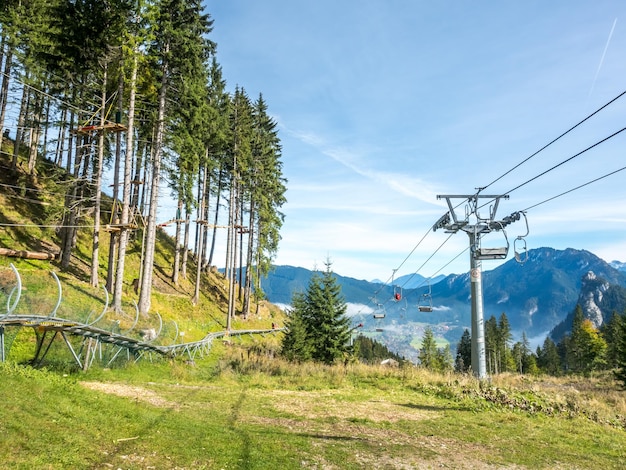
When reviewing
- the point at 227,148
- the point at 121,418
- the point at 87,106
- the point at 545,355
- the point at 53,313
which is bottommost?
Answer: the point at 545,355

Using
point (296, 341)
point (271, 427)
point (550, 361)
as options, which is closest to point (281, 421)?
point (271, 427)

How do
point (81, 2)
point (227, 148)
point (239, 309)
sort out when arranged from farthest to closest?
point (239, 309) < point (227, 148) < point (81, 2)

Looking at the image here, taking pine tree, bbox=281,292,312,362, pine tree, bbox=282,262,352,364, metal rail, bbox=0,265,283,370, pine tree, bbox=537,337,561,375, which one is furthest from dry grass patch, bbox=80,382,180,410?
pine tree, bbox=537,337,561,375

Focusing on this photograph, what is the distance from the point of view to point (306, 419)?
10875mm

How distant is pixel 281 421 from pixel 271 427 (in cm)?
78

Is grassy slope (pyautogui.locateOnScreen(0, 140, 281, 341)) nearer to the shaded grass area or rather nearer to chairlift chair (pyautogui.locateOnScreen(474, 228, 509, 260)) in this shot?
the shaded grass area

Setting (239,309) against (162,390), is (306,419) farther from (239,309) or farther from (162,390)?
(239,309)

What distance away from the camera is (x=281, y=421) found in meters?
10.4

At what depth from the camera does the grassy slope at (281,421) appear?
22.2 feet

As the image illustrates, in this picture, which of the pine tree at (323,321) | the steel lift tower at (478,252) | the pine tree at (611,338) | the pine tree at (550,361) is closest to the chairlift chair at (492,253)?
the steel lift tower at (478,252)

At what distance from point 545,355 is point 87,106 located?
340 feet

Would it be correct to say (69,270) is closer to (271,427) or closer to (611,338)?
(271,427)

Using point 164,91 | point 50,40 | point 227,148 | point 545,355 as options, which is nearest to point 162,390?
point 164,91

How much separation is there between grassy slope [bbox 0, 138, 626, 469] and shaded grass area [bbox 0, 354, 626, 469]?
0.11 feet
